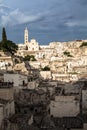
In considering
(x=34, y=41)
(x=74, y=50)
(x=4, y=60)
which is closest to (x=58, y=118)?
(x=4, y=60)

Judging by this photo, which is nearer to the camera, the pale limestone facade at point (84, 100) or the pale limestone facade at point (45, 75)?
the pale limestone facade at point (84, 100)

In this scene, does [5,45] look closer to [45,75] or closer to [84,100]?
[45,75]

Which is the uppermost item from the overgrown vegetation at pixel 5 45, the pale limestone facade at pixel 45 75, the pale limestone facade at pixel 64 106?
the overgrown vegetation at pixel 5 45

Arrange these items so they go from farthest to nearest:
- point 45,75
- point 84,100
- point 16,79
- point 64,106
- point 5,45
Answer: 1. point 5,45
2. point 45,75
3. point 16,79
4. point 84,100
5. point 64,106

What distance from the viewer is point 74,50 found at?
101 metres

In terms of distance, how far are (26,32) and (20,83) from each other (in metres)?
89.5

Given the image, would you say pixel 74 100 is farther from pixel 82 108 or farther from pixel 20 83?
pixel 20 83

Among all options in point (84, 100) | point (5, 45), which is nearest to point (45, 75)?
point (5, 45)

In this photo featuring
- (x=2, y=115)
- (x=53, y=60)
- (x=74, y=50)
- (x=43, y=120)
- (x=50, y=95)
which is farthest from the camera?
(x=74, y=50)

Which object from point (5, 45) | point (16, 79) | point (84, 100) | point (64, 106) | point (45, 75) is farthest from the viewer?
point (5, 45)

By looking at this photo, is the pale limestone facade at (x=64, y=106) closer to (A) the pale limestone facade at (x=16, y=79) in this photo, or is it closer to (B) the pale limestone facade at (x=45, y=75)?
(A) the pale limestone facade at (x=16, y=79)

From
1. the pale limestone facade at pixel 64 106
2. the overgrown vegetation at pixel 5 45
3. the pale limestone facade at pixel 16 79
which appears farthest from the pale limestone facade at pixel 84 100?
the overgrown vegetation at pixel 5 45

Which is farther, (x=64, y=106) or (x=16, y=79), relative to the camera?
(x=16, y=79)

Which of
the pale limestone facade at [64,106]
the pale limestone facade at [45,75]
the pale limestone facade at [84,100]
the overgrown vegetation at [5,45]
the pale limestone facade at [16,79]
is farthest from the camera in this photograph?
the overgrown vegetation at [5,45]
